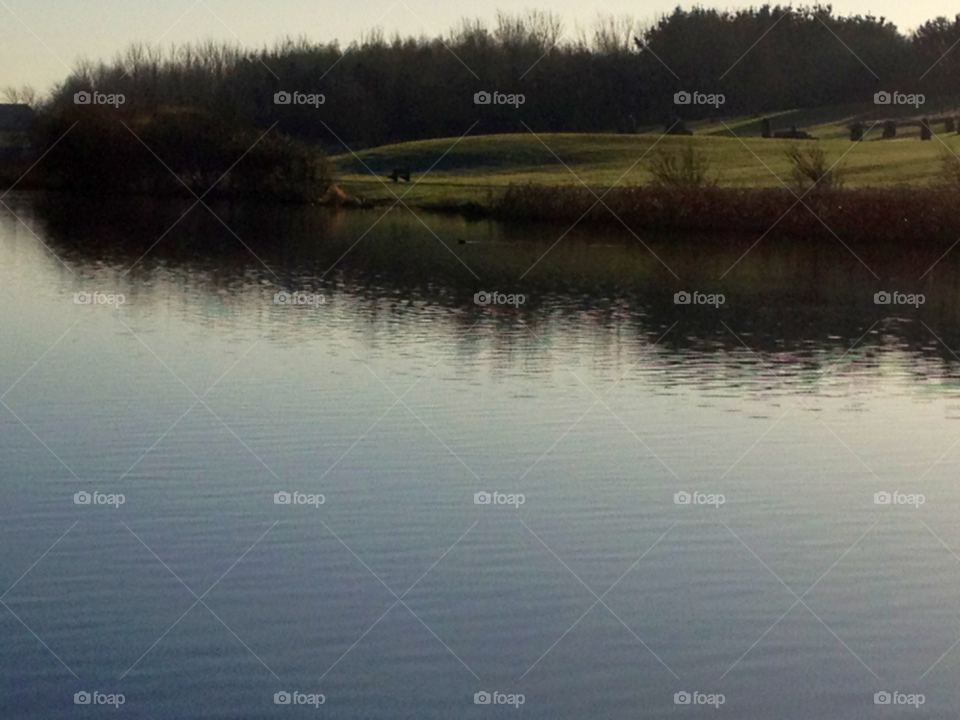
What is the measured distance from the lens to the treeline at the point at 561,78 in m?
89.2

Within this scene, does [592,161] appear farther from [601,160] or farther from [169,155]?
[169,155]

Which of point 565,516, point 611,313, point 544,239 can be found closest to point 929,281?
point 611,313

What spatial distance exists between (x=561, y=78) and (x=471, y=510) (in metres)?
82.8

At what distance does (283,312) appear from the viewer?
85.9ft

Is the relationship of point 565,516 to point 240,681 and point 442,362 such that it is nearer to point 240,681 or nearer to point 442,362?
point 240,681

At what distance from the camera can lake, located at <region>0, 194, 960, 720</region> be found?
30.4 ft

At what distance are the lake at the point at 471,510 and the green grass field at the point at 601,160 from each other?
33.6 meters

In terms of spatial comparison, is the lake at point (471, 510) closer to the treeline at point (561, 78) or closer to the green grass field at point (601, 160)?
the green grass field at point (601, 160)

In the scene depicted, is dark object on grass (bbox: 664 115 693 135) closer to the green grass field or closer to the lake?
the green grass field

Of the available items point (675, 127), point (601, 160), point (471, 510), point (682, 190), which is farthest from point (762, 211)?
point (675, 127)

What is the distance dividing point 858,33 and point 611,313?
8376 centimetres

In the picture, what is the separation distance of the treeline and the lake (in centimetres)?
6197

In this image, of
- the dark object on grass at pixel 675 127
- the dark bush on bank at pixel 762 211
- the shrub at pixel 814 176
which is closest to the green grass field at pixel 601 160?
the dark object on grass at pixel 675 127

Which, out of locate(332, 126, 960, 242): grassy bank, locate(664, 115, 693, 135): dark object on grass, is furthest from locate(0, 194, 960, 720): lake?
locate(664, 115, 693, 135): dark object on grass
